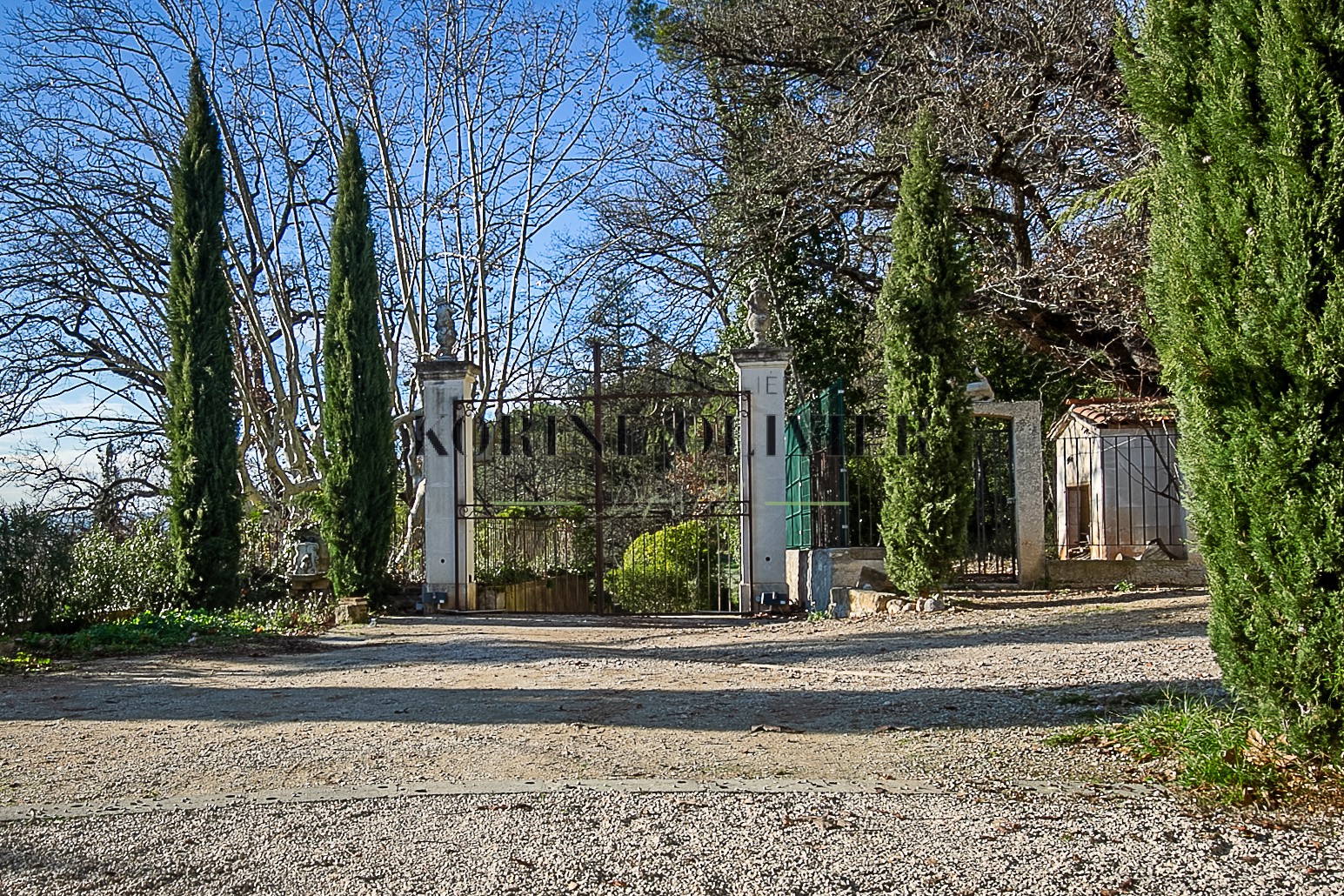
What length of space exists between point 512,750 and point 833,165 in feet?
31.1

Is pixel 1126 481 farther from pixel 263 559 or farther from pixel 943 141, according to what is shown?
pixel 263 559

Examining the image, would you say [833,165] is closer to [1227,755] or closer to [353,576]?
[353,576]

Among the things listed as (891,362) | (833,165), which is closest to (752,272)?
(833,165)

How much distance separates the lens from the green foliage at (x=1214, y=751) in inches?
129

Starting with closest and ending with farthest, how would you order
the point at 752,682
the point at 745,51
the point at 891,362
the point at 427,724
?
the point at 427,724 → the point at 752,682 → the point at 891,362 → the point at 745,51

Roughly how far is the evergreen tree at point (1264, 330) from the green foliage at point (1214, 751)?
5.1 inches

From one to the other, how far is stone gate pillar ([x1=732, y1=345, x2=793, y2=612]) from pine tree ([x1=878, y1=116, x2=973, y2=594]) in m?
1.66

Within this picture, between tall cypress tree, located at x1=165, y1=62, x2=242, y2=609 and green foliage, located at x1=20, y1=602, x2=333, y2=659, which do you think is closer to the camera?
green foliage, located at x1=20, y1=602, x2=333, y2=659

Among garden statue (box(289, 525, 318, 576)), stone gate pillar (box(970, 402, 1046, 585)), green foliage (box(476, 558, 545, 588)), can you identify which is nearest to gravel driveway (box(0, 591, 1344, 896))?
stone gate pillar (box(970, 402, 1046, 585))

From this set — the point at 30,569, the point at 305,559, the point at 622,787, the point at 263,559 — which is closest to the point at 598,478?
the point at 305,559

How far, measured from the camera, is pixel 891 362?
32.0 feet

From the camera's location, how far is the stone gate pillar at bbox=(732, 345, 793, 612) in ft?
36.4

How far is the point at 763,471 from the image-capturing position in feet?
36.7

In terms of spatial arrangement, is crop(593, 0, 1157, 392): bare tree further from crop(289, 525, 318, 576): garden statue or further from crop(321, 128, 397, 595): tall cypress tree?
crop(289, 525, 318, 576): garden statue
